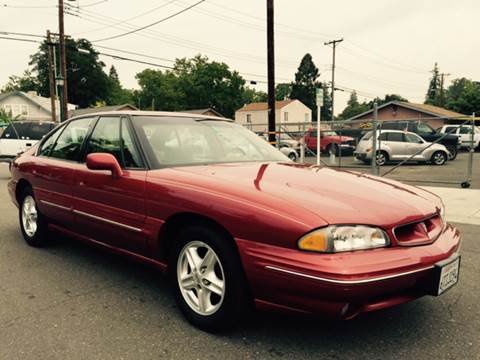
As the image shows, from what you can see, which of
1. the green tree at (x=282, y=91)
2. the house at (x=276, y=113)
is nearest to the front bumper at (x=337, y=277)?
the house at (x=276, y=113)

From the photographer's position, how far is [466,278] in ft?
12.5

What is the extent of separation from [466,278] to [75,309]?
330cm

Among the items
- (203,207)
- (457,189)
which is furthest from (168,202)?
(457,189)

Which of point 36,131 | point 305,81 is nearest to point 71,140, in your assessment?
point 36,131

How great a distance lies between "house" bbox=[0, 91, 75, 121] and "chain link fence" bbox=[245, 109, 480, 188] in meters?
49.2

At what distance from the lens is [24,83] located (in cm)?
8119

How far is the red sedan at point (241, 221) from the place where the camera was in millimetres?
2285

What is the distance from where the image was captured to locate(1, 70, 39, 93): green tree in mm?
78438

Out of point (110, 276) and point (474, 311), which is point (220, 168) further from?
point (474, 311)

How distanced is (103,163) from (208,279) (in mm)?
1224

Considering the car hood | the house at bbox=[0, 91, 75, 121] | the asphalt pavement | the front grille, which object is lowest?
the asphalt pavement

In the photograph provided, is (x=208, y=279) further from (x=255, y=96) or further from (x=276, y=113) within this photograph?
(x=255, y=96)

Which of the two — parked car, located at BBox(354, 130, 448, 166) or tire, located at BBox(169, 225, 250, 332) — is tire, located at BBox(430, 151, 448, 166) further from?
tire, located at BBox(169, 225, 250, 332)

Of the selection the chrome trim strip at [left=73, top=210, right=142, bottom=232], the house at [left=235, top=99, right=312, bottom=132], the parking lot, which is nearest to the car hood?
the chrome trim strip at [left=73, top=210, right=142, bottom=232]
